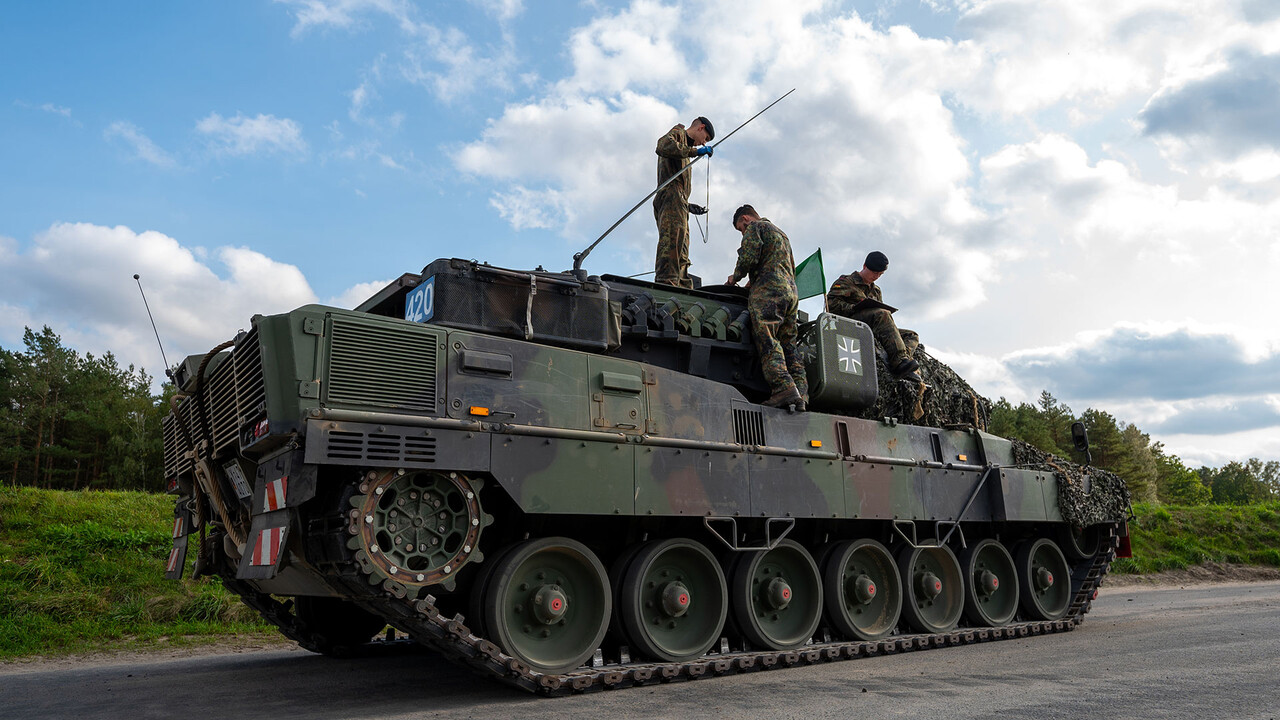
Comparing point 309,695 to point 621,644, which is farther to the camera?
point 621,644

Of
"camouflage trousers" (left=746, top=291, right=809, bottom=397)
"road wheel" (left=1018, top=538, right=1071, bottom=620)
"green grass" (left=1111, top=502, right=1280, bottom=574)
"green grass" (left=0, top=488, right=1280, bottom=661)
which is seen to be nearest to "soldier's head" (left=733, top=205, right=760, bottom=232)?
"camouflage trousers" (left=746, top=291, right=809, bottom=397)

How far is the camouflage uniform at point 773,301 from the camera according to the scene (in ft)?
27.8

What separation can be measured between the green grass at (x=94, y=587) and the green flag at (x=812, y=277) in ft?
25.9

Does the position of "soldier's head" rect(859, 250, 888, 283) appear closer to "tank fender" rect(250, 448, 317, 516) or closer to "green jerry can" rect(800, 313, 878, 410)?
"green jerry can" rect(800, 313, 878, 410)

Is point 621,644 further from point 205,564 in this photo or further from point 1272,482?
point 1272,482

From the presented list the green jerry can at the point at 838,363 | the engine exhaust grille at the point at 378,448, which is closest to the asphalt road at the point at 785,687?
the engine exhaust grille at the point at 378,448

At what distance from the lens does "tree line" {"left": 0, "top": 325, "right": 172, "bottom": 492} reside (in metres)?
29.9

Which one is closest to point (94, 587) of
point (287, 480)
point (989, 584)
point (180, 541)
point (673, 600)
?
point (180, 541)

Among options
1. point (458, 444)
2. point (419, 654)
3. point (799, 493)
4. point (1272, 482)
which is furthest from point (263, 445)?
point (1272, 482)

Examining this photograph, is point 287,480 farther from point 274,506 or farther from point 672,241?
point 672,241

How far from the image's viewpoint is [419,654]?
29.0 feet

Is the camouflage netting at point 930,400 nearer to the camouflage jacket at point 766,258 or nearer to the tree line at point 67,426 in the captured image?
the camouflage jacket at point 766,258

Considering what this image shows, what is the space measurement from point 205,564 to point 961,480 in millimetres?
7729

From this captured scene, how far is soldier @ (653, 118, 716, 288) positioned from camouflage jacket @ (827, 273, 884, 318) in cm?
205
